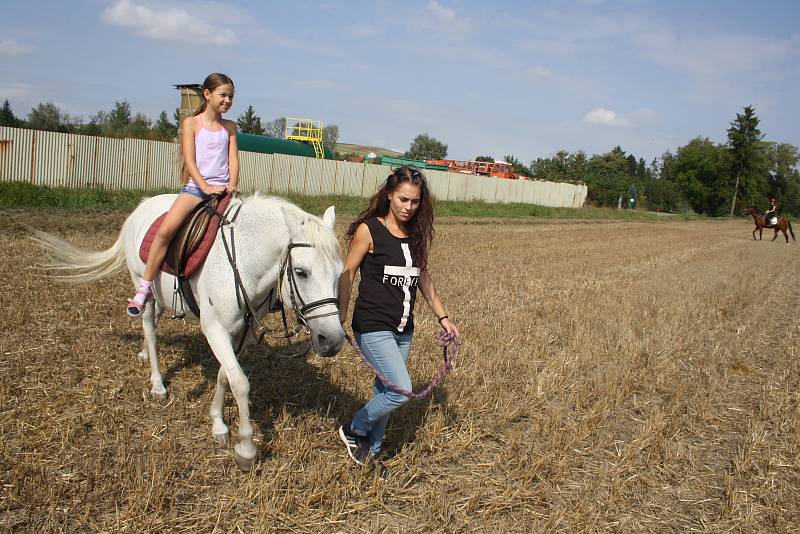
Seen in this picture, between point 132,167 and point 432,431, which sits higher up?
point 132,167

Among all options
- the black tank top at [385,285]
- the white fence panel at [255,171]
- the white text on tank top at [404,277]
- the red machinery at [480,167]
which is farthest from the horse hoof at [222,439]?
the red machinery at [480,167]

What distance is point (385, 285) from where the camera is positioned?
12.7 ft

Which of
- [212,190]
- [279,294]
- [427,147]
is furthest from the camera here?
[427,147]

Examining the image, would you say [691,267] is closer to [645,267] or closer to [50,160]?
[645,267]

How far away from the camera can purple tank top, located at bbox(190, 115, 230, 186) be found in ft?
15.5

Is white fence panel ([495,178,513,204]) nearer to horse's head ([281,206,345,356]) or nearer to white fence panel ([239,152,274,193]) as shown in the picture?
white fence panel ([239,152,274,193])

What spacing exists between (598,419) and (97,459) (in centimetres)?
398

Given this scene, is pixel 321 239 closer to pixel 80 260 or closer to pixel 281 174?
pixel 80 260

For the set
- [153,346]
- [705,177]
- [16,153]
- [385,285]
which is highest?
[705,177]

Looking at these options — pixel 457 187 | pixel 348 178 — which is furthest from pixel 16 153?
pixel 457 187

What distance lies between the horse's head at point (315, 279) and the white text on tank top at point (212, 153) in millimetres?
1317

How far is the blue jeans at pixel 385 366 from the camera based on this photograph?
3791 millimetres

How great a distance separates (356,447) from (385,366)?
685mm

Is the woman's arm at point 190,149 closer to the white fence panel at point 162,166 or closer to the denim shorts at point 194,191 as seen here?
the denim shorts at point 194,191
